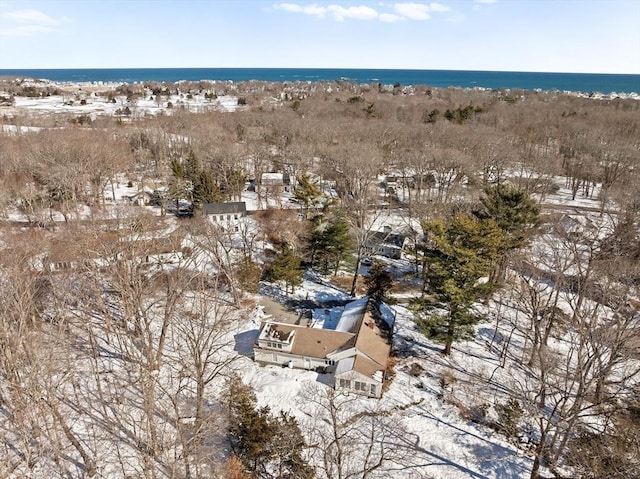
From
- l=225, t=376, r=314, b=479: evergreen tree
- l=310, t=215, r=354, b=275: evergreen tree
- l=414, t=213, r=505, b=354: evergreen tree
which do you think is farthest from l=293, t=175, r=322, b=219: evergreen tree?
l=225, t=376, r=314, b=479: evergreen tree

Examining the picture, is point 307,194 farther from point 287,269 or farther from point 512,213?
point 512,213

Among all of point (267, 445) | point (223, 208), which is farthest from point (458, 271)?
point (223, 208)

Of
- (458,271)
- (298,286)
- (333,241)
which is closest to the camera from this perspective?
(458,271)

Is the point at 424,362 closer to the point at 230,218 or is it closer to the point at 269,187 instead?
the point at 230,218

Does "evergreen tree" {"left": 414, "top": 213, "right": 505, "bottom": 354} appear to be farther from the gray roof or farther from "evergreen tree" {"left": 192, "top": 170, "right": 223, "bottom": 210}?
"evergreen tree" {"left": 192, "top": 170, "right": 223, "bottom": 210}

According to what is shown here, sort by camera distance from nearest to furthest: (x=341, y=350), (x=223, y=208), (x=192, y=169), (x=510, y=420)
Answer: (x=510, y=420) → (x=341, y=350) → (x=223, y=208) → (x=192, y=169)

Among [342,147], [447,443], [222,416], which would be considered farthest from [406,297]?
[342,147]

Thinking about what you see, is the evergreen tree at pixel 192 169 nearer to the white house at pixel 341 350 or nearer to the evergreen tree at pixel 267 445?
the white house at pixel 341 350
